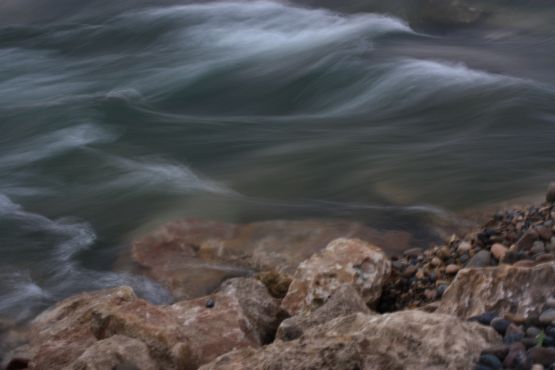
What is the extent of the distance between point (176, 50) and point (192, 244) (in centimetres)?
721

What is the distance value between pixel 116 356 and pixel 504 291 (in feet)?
6.36

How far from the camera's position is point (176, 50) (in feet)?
45.9

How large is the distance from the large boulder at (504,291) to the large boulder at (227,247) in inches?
94.0

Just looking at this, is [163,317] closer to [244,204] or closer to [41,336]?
[41,336]

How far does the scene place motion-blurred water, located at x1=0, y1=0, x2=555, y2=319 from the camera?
7.91 metres

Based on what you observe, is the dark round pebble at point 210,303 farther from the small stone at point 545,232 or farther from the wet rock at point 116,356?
the small stone at point 545,232

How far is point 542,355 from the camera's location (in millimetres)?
3619

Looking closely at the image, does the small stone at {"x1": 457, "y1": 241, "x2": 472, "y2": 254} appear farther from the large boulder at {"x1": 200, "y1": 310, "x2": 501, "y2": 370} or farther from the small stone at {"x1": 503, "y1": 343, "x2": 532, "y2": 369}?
the small stone at {"x1": 503, "y1": 343, "x2": 532, "y2": 369}

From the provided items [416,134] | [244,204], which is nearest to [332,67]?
[416,134]

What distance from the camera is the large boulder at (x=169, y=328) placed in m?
5.05

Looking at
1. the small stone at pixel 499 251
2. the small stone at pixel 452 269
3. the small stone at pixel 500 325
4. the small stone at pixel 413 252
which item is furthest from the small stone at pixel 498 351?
the small stone at pixel 413 252

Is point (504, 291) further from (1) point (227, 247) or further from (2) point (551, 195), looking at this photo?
(1) point (227, 247)

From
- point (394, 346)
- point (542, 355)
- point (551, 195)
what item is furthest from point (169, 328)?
point (551, 195)

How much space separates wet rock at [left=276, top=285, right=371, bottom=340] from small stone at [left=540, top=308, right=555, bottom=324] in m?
1.24
